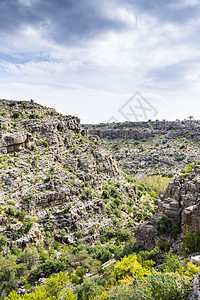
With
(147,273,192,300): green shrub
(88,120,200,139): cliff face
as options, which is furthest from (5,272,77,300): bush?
(88,120,200,139): cliff face

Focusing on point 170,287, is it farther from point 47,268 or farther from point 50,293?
point 47,268

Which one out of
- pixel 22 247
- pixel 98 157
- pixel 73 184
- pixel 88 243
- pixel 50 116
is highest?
pixel 50 116

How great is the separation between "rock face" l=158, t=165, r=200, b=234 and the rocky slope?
5256 centimetres

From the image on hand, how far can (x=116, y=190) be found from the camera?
5709 centimetres

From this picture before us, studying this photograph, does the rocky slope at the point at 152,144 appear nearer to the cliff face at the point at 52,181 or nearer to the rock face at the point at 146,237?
the cliff face at the point at 52,181

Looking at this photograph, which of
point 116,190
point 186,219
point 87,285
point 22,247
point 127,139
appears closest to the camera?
point 87,285

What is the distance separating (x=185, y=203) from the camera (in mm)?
27281

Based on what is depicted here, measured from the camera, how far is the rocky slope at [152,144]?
89.4 meters

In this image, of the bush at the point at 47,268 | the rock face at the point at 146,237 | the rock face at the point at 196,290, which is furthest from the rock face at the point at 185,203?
the bush at the point at 47,268

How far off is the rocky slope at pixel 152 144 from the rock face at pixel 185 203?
52.6 metres

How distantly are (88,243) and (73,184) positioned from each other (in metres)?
14.1

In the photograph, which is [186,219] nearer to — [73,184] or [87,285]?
[87,285]

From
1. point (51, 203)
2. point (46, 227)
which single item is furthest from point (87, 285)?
point (51, 203)

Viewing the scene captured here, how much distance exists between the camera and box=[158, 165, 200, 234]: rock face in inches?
924
